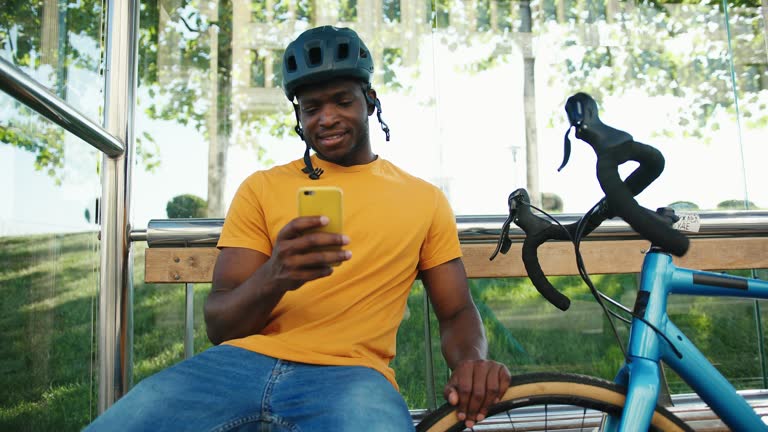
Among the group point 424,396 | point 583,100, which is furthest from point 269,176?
point 424,396

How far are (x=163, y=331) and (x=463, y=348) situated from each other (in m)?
2.59

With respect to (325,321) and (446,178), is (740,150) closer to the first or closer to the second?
(446,178)

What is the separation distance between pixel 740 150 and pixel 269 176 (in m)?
3.60

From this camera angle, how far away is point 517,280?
12.5ft

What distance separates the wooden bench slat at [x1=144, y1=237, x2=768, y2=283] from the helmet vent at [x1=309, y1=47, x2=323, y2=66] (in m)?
0.98

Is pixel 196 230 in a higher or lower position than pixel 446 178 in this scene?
lower

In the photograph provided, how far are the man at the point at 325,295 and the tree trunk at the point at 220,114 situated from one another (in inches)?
75.7

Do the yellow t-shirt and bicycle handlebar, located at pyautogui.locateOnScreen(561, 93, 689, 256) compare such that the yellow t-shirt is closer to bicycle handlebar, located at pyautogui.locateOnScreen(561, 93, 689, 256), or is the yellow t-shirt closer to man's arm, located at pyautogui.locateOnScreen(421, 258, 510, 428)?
man's arm, located at pyautogui.locateOnScreen(421, 258, 510, 428)

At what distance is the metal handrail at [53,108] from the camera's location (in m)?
1.52

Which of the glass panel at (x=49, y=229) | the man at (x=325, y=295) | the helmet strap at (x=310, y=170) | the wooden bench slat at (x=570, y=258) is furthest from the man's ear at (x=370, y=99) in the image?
the glass panel at (x=49, y=229)

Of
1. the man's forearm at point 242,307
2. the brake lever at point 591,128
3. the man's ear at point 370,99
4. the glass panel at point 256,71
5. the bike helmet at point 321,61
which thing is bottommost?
the man's forearm at point 242,307

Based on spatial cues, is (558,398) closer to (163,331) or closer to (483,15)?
(163,331)

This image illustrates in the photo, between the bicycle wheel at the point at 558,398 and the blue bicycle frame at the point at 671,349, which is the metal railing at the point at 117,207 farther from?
the blue bicycle frame at the point at 671,349

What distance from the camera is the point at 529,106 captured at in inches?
165
